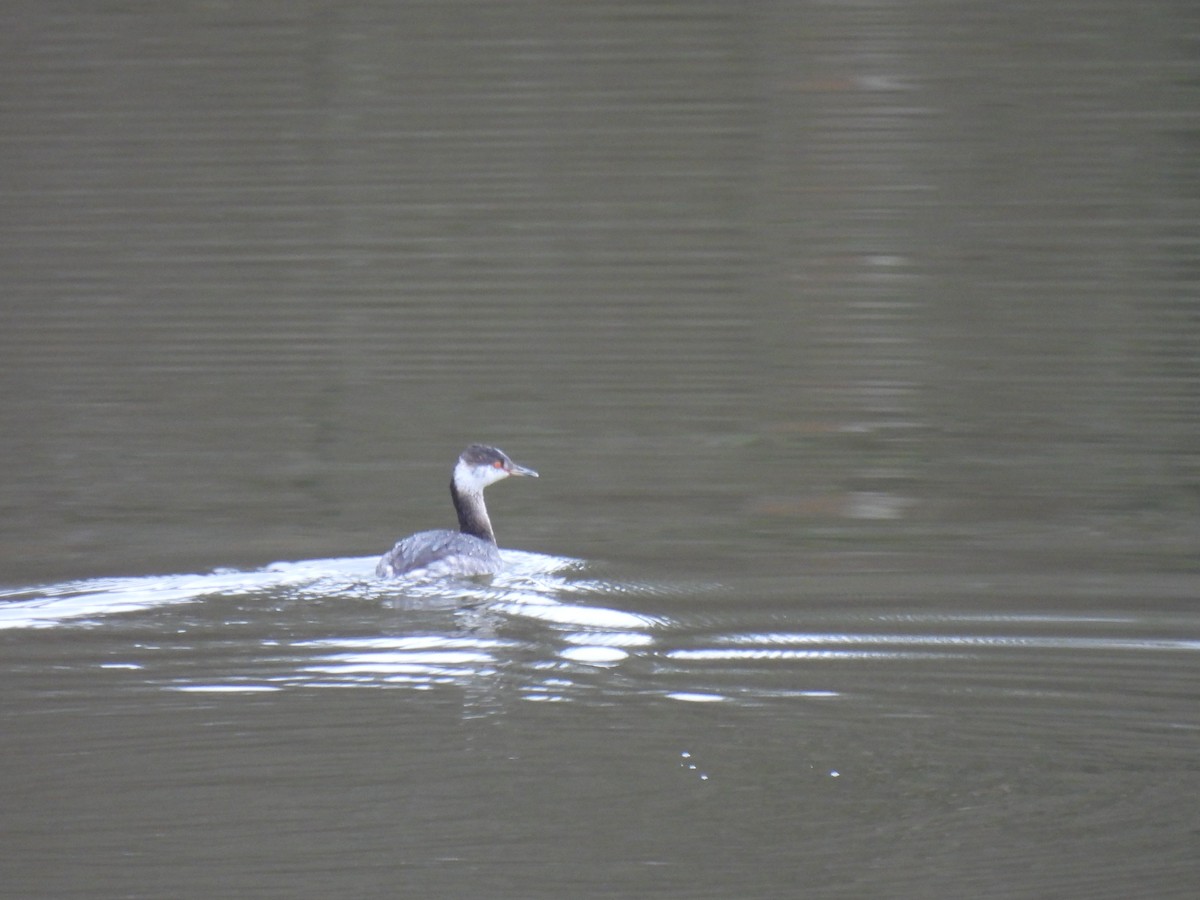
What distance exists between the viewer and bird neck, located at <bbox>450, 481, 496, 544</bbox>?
7.89m

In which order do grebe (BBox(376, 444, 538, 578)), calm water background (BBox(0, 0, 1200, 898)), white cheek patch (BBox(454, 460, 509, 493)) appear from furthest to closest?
calm water background (BBox(0, 0, 1200, 898)), white cheek patch (BBox(454, 460, 509, 493)), grebe (BBox(376, 444, 538, 578))

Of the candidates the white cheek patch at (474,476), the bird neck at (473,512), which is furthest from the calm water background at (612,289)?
the white cheek patch at (474,476)

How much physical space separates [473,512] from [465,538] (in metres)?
0.67

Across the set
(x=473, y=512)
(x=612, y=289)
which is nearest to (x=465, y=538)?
(x=473, y=512)

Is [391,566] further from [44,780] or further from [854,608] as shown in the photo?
[44,780]

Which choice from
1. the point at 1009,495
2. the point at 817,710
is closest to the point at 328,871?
the point at 817,710

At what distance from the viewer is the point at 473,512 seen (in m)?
7.89

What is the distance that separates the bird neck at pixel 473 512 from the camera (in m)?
7.89

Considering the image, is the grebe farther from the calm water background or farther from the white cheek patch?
the calm water background

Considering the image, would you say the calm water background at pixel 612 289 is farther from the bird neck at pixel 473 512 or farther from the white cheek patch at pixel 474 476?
the white cheek patch at pixel 474 476

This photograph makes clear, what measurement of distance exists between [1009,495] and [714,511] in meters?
1.42

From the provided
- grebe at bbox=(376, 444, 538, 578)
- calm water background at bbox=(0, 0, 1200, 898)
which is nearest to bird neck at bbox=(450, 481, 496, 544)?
grebe at bbox=(376, 444, 538, 578)

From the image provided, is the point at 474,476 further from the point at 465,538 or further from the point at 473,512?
the point at 465,538

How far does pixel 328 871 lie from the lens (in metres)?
3.80
